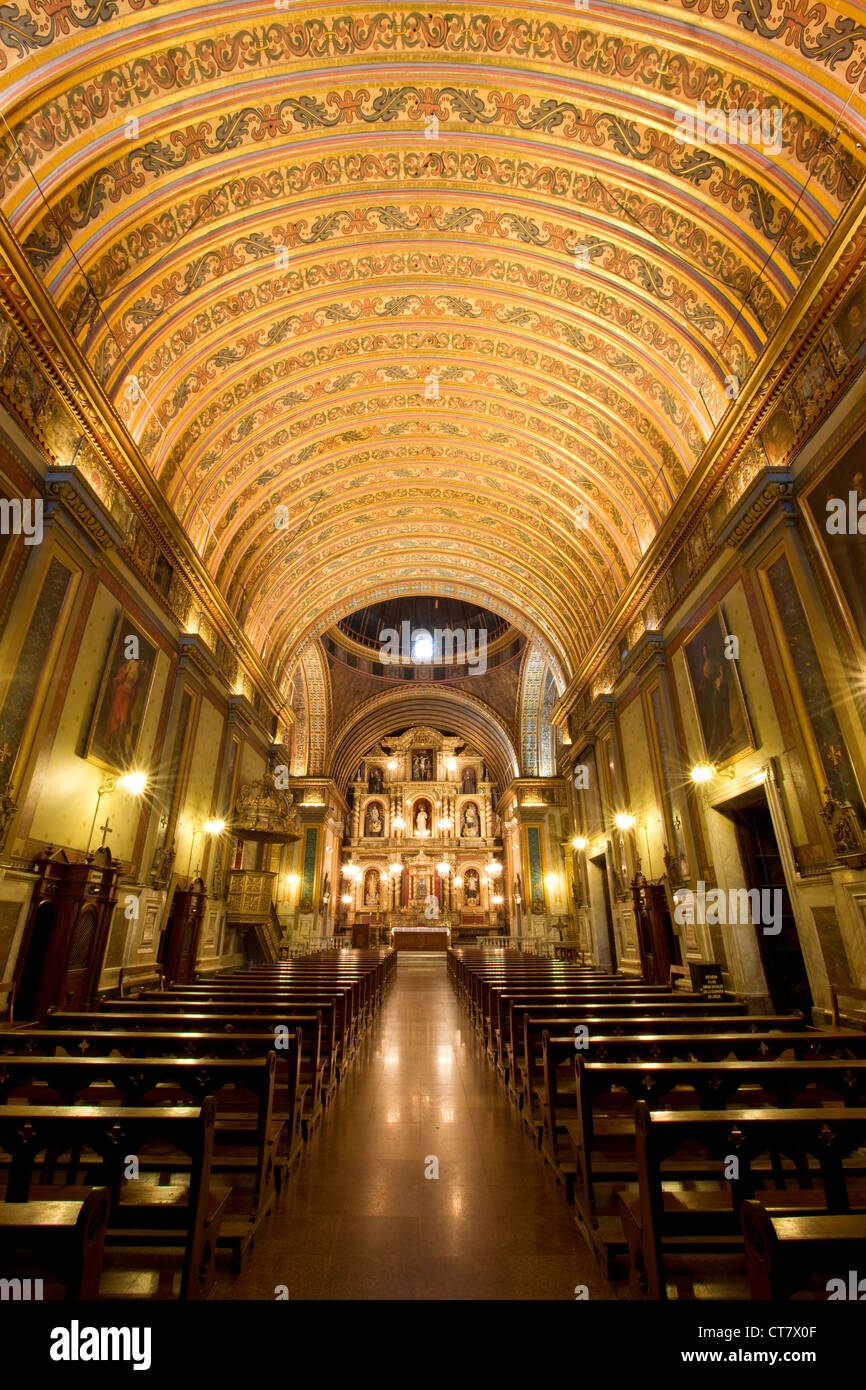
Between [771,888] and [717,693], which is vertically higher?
[717,693]

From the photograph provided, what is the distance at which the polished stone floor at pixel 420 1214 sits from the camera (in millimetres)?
2654

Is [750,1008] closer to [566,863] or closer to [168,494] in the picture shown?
[168,494]

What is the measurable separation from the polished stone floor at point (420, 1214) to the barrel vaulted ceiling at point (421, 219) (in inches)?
374

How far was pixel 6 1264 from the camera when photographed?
2.12m

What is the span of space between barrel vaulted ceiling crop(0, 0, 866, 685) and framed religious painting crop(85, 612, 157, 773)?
3.25 m

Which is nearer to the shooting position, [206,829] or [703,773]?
[703,773]

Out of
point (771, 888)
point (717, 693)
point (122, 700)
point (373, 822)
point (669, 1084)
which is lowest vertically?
point (669, 1084)

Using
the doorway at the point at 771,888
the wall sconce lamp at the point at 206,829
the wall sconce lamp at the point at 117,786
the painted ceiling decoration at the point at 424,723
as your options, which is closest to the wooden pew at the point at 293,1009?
the wall sconce lamp at the point at 117,786

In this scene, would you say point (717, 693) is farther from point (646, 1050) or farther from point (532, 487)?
point (532, 487)

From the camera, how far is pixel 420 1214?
10.8 feet

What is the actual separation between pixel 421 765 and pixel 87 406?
3480 centimetres

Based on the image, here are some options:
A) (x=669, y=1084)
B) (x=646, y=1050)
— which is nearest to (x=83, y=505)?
(x=646, y=1050)

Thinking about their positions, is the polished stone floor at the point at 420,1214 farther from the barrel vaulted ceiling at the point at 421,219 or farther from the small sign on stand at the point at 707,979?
the barrel vaulted ceiling at the point at 421,219
